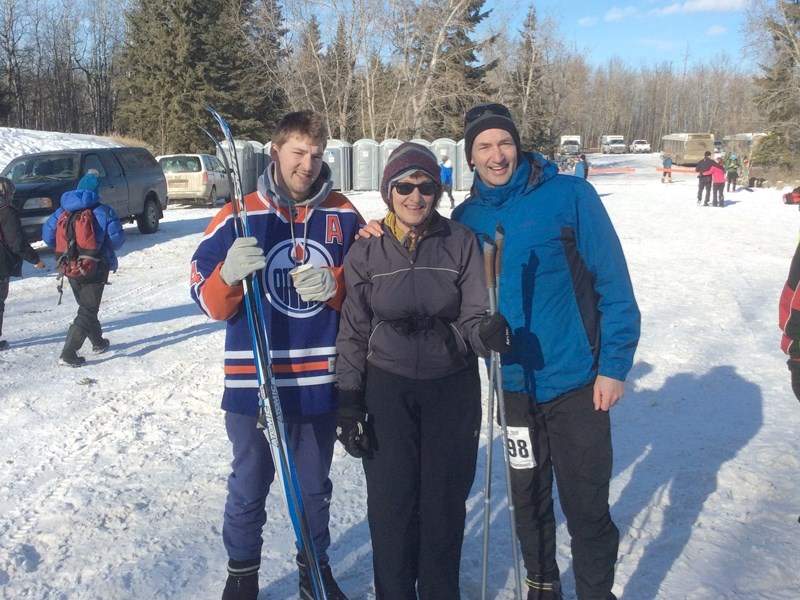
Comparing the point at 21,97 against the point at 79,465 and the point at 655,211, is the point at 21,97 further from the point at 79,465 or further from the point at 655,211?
the point at 79,465

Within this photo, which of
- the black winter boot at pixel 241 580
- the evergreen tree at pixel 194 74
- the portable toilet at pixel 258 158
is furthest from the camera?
the evergreen tree at pixel 194 74

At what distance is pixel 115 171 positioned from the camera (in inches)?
591

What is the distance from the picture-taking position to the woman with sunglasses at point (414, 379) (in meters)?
2.66

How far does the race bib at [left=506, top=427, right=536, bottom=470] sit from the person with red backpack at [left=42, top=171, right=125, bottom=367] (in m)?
5.09

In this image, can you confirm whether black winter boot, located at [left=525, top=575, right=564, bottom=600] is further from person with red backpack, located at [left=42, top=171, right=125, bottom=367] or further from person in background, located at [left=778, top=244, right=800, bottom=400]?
person with red backpack, located at [left=42, top=171, right=125, bottom=367]

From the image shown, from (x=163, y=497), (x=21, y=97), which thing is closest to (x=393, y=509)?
(x=163, y=497)

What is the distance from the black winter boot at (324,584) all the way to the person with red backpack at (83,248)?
4.43m

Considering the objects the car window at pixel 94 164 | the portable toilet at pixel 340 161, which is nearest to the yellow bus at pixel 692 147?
the portable toilet at pixel 340 161

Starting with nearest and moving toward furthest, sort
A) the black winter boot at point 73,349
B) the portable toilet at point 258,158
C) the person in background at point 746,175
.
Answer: the black winter boot at point 73,349 → the portable toilet at point 258,158 → the person in background at point 746,175

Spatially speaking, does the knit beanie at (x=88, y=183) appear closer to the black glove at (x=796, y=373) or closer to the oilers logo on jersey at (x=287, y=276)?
the oilers logo on jersey at (x=287, y=276)

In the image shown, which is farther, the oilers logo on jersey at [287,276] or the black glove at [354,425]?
the oilers logo on jersey at [287,276]

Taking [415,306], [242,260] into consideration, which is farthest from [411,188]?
[242,260]

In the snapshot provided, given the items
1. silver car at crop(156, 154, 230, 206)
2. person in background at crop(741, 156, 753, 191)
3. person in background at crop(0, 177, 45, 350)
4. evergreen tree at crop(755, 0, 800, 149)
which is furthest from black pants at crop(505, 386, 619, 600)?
evergreen tree at crop(755, 0, 800, 149)

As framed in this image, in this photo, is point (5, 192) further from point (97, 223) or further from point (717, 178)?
point (717, 178)
